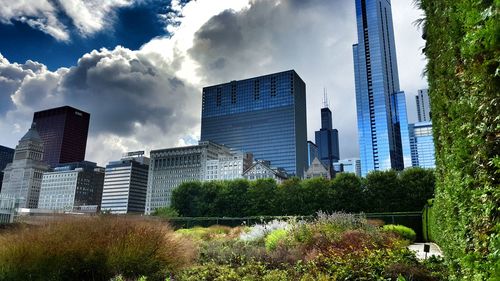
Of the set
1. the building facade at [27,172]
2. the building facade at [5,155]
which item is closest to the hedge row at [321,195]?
the building facade at [27,172]

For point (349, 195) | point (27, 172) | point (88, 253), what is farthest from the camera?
point (27, 172)

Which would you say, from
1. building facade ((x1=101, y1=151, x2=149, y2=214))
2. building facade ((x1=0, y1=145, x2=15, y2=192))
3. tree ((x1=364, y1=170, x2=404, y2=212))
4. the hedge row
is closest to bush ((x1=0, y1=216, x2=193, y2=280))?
the hedge row

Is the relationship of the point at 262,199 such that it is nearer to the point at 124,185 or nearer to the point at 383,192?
the point at 383,192

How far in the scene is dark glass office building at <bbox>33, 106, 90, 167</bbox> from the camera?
7274 inches

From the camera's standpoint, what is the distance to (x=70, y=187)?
147 m

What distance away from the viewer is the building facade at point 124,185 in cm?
14475

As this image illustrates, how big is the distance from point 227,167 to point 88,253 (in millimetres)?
106074

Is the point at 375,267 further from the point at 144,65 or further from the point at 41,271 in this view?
the point at 144,65

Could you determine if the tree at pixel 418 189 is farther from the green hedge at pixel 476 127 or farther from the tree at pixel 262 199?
the green hedge at pixel 476 127

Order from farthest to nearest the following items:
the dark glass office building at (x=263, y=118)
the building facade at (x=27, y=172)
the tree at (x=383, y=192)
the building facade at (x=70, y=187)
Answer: the building facade at (x=27, y=172)
the building facade at (x=70, y=187)
the dark glass office building at (x=263, y=118)
the tree at (x=383, y=192)

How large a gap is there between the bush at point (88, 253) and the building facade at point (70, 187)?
15581 cm

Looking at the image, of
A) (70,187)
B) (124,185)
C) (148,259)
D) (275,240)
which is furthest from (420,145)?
(148,259)

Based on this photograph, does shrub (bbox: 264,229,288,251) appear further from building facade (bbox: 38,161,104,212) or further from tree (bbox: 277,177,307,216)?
building facade (bbox: 38,161,104,212)

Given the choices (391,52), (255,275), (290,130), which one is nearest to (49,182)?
(290,130)
